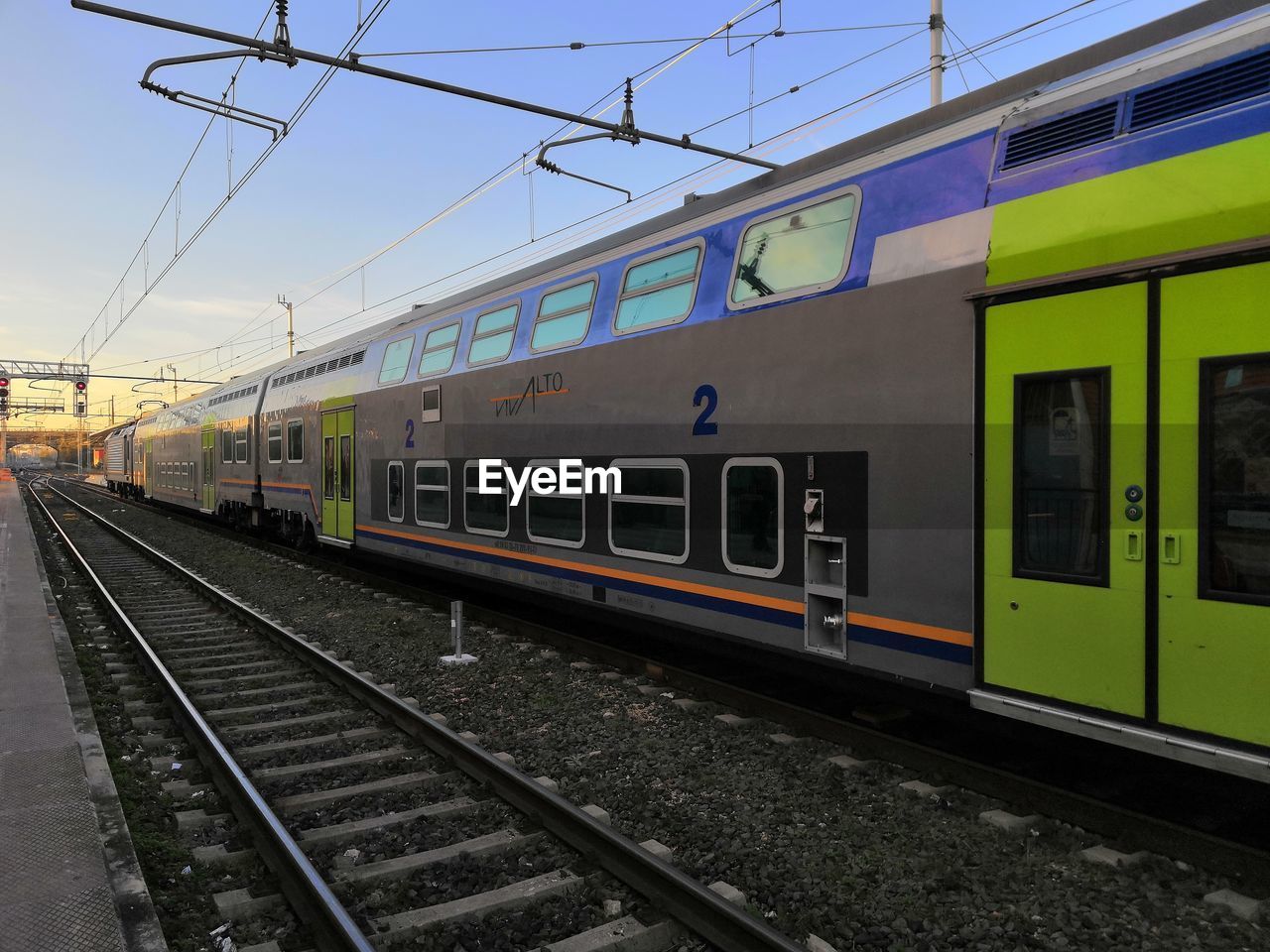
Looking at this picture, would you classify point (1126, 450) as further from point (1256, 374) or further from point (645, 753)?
point (645, 753)

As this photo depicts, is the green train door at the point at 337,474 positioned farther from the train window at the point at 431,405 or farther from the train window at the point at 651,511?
the train window at the point at 651,511

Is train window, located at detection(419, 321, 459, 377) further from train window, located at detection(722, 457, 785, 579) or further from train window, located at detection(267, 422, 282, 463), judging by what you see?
train window, located at detection(267, 422, 282, 463)

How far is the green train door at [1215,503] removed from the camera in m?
3.56

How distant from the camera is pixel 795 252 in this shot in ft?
19.7

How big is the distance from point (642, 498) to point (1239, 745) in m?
4.64

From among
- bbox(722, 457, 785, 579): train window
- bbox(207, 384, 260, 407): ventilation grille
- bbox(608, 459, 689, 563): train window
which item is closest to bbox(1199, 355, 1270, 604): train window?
bbox(722, 457, 785, 579): train window

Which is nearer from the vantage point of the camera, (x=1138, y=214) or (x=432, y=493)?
(x=1138, y=214)

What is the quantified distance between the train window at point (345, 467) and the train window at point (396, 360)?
1.58 metres

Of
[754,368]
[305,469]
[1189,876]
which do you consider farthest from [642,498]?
[305,469]

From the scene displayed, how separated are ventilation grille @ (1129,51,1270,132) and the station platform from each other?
18.5ft

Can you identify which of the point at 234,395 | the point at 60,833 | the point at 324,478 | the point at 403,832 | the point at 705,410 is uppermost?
the point at 234,395

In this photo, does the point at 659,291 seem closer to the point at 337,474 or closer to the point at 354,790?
the point at 354,790

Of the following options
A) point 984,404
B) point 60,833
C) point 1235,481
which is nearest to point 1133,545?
point 1235,481

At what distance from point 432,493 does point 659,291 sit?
510cm
